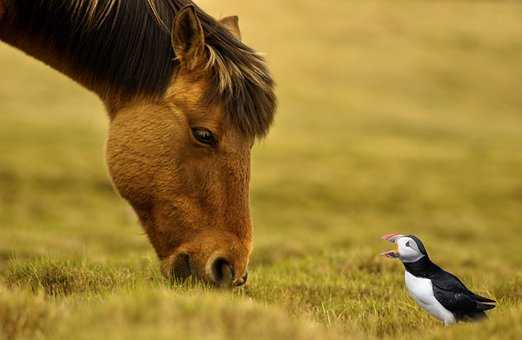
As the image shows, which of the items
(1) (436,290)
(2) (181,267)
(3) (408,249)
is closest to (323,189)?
(2) (181,267)

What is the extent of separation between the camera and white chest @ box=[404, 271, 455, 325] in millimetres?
4488

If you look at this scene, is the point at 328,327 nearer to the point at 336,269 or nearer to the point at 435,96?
the point at 336,269

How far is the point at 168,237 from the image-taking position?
501 cm

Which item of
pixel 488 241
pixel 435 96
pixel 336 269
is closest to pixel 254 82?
pixel 336 269

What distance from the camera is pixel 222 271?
472 cm

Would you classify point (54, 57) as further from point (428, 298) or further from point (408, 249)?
point (428, 298)

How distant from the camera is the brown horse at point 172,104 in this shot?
4934 millimetres

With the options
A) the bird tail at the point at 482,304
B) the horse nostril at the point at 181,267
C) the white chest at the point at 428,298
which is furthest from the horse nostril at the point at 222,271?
the bird tail at the point at 482,304

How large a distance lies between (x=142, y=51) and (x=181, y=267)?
1.66 meters

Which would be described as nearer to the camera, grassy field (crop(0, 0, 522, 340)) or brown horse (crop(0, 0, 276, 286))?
grassy field (crop(0, 0, 522, 340))

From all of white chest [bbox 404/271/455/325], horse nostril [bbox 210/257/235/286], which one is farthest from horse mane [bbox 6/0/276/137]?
white chest [bbox 404/271/455/325]

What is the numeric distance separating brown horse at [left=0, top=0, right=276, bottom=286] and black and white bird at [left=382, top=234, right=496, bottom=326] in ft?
3.70

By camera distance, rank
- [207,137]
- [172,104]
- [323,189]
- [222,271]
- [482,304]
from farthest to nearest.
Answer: [323,189] < [172,104] < [207,137] < [222,271] < [482,304]

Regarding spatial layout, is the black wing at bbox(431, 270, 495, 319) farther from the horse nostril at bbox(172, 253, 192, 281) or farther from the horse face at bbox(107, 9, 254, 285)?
the horse nostril at bbox(172, 253, 192, 281)
